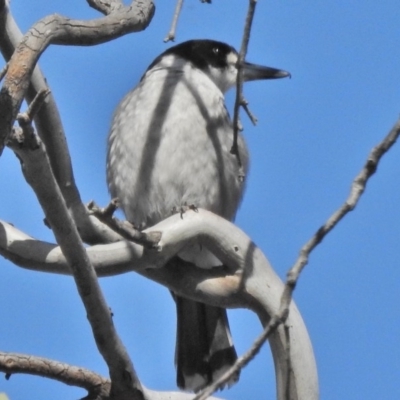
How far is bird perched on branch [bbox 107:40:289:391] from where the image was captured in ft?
11.7

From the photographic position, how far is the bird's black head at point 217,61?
14.0 ft

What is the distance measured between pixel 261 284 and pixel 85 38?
86cm

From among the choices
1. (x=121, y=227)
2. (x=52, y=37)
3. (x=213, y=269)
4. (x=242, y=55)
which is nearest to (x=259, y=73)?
(x=213, y=269)

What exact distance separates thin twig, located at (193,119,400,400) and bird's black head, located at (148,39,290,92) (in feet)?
7.60

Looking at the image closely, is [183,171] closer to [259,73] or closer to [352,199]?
[259,73]

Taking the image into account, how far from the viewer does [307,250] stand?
6.16ft

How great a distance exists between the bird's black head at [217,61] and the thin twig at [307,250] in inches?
91.2

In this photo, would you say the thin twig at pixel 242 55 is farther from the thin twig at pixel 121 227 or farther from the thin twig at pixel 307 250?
the thin twig at pixel 307 250

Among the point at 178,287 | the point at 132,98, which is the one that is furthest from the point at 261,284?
the point at 132,98

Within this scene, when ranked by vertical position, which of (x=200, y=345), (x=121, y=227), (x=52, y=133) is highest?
(x=52, y=133)

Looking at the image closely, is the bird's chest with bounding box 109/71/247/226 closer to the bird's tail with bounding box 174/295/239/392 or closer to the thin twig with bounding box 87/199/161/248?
the bird's tail with bounding box 174/295/239/392

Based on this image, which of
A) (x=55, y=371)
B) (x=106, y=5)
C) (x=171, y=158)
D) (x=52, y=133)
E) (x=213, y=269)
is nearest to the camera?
(x=55, y=371)

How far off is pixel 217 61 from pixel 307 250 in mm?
2591

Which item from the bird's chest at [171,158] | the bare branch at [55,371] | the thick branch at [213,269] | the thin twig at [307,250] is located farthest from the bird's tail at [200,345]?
the thin twig at [307,250]
